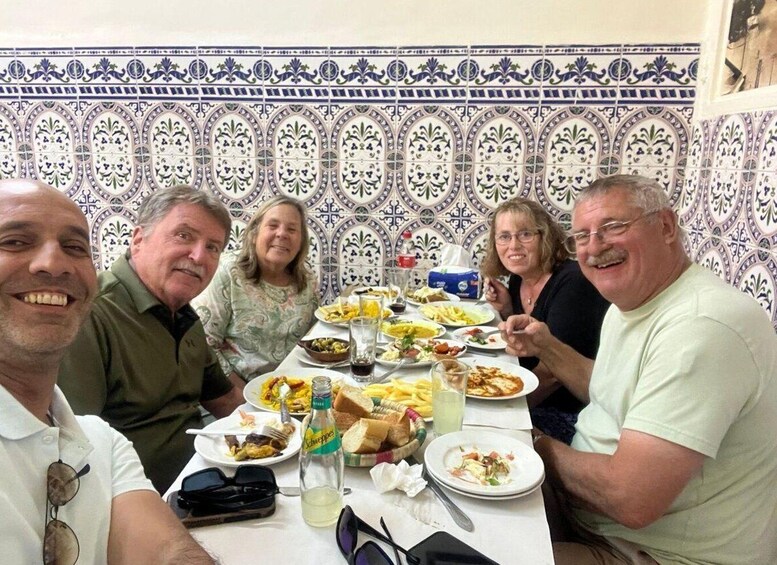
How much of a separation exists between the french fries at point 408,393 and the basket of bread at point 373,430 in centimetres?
9

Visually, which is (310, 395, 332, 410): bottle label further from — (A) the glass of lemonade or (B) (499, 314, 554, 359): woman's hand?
(B) (499, 314, 554, 359): woman's hand

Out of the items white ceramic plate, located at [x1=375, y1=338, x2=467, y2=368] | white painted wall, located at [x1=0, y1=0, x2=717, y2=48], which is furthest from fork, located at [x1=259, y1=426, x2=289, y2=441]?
white painted wall, located at [x1=0, y1=0, x2=717, y2=48]

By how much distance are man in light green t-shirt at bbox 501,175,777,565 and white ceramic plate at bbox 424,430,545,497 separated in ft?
0.66

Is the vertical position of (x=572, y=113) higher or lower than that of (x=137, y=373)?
higher

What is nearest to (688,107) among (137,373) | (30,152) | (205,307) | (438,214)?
(438,214)

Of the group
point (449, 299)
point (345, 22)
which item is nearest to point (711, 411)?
point (449, 299)

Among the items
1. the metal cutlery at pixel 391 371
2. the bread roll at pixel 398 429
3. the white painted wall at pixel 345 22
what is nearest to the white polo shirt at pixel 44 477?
the bread roll at pixel 398 429

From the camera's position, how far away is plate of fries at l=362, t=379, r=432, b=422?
1372 mm

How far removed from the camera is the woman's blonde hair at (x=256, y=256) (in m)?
2.45

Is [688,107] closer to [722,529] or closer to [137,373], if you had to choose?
[722,529]

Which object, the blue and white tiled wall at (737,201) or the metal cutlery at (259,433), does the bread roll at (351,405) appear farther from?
the blue and white tiled wall at (737,201)

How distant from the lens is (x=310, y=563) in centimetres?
84

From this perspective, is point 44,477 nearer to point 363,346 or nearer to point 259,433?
point 259,433

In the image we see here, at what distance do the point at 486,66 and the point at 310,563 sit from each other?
2.68 metres
